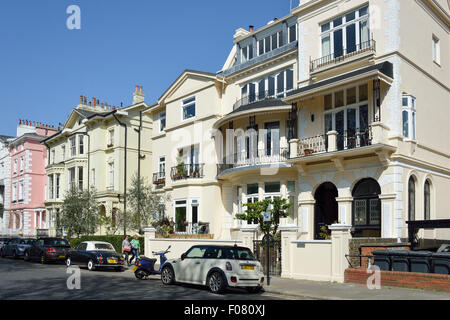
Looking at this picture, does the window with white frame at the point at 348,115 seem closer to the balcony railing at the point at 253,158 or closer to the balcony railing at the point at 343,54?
the balcony railing at the point at 343,54

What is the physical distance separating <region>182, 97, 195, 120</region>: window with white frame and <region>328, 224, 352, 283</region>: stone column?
16.4 m

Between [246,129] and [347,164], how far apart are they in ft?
24.3

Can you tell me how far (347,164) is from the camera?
844 inches

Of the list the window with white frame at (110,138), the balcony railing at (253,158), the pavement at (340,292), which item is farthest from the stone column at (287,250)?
the window with white frame at (110,138)

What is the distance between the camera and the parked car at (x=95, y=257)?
A: 22109mm

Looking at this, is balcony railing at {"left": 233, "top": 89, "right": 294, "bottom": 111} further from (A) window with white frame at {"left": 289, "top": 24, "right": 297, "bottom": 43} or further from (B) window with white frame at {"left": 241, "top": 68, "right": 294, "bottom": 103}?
(A) window with white frame at {"left": 289, "top": 24, "right": 297, "bottom": 43}

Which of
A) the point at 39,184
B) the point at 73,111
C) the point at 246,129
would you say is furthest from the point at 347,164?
the point at 39,184

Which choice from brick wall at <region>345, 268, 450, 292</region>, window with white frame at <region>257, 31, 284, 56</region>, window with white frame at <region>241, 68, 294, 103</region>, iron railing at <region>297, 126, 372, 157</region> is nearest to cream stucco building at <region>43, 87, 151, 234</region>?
window with white frame at <region>241, 68, 294, 103</region>

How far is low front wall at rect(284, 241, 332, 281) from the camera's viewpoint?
17516 millimetres

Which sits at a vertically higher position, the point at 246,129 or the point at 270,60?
the point at 270,60

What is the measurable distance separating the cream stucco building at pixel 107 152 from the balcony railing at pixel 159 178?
1.98 metres

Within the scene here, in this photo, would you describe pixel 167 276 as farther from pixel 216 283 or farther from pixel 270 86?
pixel 270 86

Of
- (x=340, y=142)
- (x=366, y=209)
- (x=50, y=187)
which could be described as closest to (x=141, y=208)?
(x=340, y=142)

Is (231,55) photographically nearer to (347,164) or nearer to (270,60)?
(270,60)
